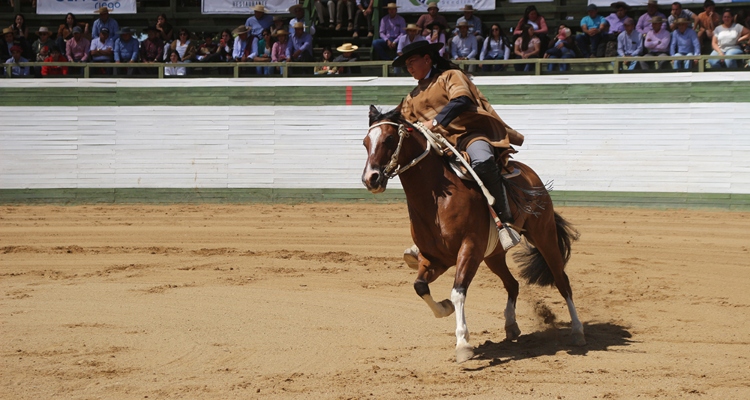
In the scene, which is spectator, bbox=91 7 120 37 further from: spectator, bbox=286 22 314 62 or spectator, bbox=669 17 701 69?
spectator, bbox=669 17 701 69

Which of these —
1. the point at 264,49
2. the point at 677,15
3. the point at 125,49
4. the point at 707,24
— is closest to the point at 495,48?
the point at 677,15

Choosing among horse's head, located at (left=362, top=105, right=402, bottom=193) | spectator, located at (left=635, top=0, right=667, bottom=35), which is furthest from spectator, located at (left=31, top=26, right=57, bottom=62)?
horse's head, located at (left=362, top=105, right=402, bottom=193)

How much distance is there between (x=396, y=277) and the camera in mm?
11117

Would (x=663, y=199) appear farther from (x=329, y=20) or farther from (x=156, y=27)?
(x=156, y=27)

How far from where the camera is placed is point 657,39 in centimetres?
1778

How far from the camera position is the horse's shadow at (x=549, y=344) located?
7336mm

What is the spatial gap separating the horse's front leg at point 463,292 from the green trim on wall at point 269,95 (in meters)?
11.0

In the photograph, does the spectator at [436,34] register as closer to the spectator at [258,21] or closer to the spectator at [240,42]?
the spectator at [258,21]

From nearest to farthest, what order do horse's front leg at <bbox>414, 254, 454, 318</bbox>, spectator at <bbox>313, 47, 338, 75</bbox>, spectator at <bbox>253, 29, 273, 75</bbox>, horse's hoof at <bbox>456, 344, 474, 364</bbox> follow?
horse's hoof at <bbox>456, 344, 474, 364</bbox> → horse's front leg at <bbox>414, 254, 454, 318</bbox> → spectator at <bbox>313, 47, 338, 75</bbox> → spectator at <bbox>253, 29, 273, 75</bbox>

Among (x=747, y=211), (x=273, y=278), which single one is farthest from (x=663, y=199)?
(x=273, y=278)

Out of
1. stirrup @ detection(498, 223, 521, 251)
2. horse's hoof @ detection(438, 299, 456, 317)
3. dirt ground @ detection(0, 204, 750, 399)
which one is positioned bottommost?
dirt ground @ detection(0, 204, 750, 399)

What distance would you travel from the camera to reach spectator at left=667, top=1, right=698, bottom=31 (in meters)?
18.0

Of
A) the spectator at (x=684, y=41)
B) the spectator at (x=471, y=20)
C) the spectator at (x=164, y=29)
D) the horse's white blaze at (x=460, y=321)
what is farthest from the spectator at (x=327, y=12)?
the horse's white blaze at (x=460, y=321)

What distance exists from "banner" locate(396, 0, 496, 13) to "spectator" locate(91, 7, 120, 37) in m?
7.02
